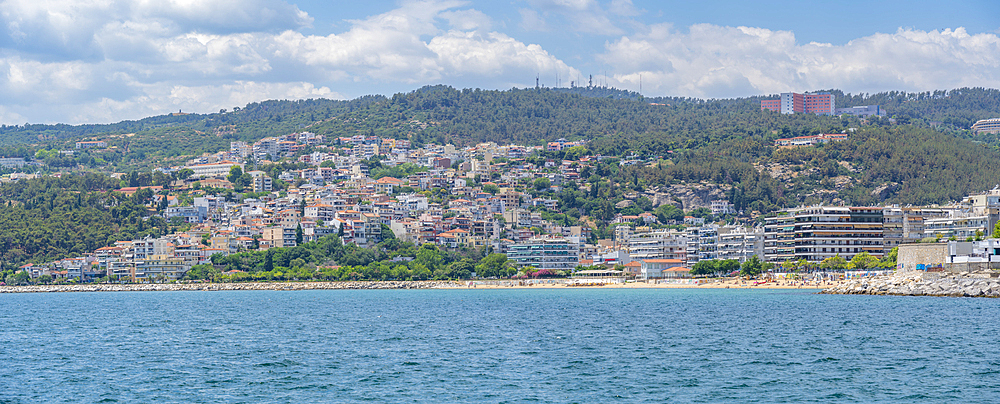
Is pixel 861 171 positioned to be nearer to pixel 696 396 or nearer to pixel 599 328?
pixel 599 328

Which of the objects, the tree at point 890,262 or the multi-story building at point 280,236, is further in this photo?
the multi-story building at point 280,236

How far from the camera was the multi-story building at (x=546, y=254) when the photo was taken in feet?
384

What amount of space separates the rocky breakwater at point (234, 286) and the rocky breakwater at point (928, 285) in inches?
1796

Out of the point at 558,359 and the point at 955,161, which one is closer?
the point at 558,359

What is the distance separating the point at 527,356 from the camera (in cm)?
3125

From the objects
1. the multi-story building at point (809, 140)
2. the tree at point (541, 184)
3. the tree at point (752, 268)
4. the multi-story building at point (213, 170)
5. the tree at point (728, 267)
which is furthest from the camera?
the multi-story building at point (213, 170)

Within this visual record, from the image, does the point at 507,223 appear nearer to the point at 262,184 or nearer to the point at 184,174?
the point at 262,184

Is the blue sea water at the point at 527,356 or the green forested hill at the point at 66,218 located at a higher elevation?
the green forested hill at the point at 66,218

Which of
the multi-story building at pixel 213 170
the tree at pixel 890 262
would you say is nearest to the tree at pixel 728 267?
the tree at pixel 890 262

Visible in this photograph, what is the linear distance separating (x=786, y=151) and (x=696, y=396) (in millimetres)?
144808

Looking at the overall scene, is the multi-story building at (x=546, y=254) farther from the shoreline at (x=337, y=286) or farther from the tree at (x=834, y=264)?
the tree at (x=834, y=264)

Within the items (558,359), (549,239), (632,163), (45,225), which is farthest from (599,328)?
(632,163)

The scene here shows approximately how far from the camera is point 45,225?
4948 inches

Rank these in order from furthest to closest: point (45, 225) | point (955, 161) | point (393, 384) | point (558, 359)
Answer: point (955, 161) → point (45, 225) → point (558, 359) → point (393, 384)
